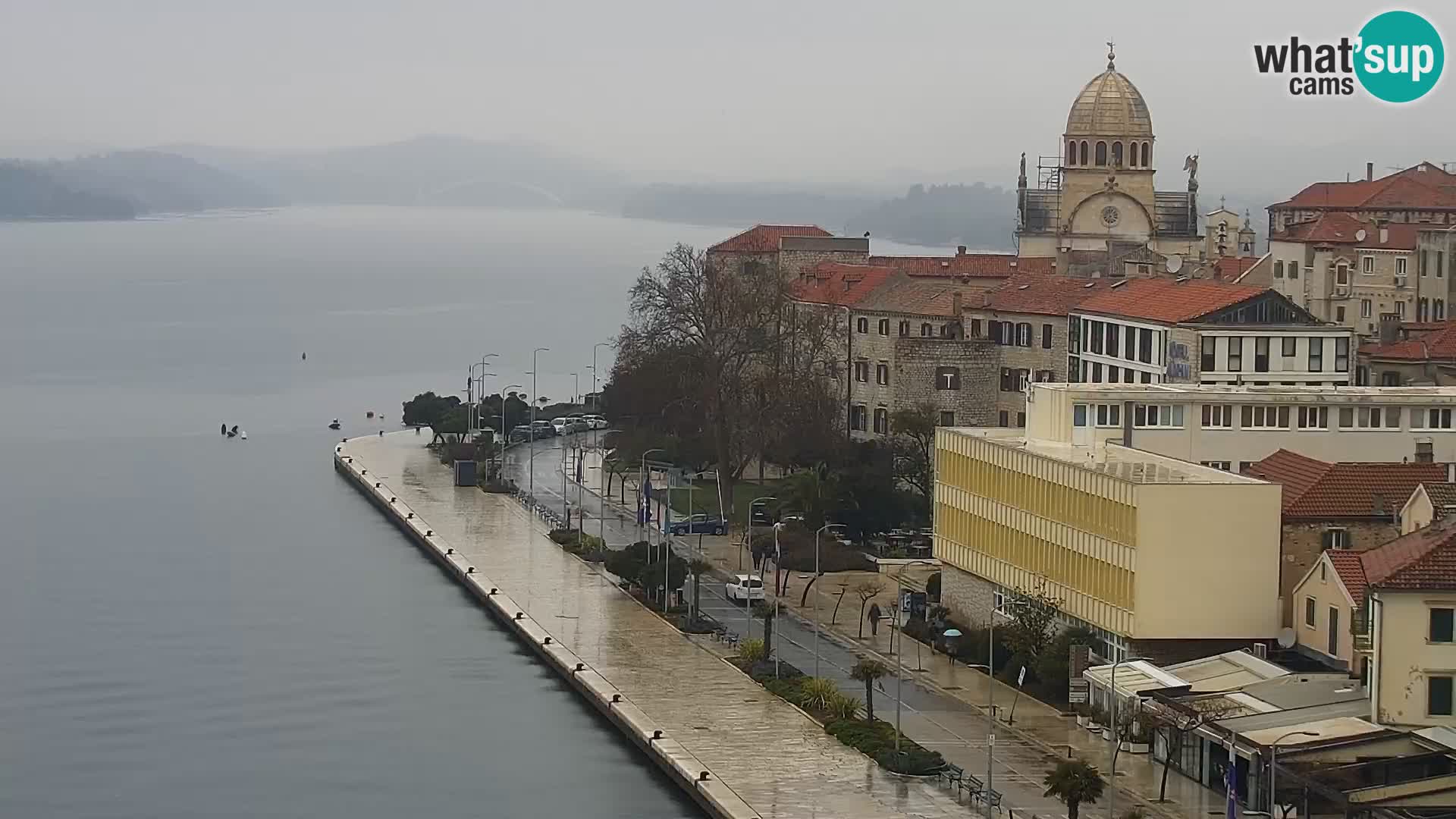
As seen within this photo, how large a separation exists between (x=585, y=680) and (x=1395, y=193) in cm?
4696

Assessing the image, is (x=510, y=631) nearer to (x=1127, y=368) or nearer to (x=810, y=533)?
(x=810, y=533)

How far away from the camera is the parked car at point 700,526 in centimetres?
6094

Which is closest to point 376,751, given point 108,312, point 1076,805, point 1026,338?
point 1076,805

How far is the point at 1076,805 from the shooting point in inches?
1195

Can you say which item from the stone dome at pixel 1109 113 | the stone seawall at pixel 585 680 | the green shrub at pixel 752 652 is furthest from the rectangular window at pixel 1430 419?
the stone dome at pixel 1109 113

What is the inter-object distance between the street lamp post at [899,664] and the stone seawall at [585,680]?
2.77 m

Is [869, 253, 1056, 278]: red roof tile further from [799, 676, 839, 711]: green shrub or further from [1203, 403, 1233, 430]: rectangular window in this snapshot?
[799, 676, 839, 711]: green shrub

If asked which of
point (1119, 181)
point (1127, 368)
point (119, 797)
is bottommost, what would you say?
point (119, 797)

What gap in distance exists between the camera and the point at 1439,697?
31891mm

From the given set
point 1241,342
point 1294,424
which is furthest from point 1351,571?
point 1241,342

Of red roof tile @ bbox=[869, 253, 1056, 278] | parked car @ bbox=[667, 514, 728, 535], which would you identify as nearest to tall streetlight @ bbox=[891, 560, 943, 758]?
parked car @ bbox=[667, 514, 728, 535]

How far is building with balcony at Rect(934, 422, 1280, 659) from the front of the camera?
3762cm

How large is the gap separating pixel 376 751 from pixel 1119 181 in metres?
50.6

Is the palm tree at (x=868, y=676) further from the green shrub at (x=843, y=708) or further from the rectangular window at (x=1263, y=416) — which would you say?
the rectangular window at (x=1263, y=416)
